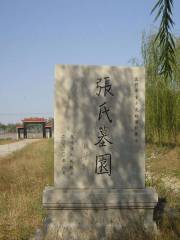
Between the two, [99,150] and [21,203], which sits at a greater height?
[99,150]

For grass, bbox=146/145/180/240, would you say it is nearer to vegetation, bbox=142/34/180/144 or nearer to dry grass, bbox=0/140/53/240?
vegetation, bbox=142/34/180/144

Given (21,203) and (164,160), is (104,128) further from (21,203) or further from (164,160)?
(164,160)

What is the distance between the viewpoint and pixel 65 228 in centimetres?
384

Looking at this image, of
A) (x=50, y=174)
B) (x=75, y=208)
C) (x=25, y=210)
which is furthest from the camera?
(x=50, y=174)

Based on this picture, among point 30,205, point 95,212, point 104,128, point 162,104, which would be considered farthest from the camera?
point 162,104

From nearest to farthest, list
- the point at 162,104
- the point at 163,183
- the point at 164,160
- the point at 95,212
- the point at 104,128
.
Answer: the point at 95,212 < the point at 104,128 < the point at 163,183 < the point at 164,160 < the point at 162,104

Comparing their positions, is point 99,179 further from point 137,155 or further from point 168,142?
point 168,142

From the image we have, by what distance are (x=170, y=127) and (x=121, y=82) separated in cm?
814

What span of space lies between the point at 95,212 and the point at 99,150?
68 centimetres

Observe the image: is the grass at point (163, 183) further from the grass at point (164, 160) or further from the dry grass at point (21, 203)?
the dry grass at point (21, 203)

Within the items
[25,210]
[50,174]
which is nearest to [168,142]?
[50,174]

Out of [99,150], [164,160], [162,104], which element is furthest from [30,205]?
[162,104]

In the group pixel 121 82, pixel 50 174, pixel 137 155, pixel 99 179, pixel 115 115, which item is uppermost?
pixel 121 82

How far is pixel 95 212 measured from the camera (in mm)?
3842
